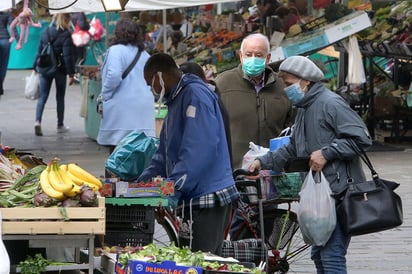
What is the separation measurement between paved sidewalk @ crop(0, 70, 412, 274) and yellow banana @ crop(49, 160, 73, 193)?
308 cm

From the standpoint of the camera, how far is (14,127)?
1794 cm

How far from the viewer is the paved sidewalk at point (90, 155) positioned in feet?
28.4

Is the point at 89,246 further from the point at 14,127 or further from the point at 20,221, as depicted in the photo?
the point at 14,127

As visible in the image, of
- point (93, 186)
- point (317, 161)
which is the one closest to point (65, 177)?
point (93, 186)

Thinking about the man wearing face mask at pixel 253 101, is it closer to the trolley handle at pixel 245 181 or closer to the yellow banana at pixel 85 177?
the trolley handle at pixel 245 181

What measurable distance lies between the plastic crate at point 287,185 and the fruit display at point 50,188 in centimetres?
146

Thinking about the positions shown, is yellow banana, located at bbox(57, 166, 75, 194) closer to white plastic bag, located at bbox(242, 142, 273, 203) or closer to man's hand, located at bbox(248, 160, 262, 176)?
man's hand, located at bbox(248, 160, 262, 176)

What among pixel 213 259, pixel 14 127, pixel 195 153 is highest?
pixel 195 153

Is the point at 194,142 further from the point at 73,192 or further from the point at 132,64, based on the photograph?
the point at 132,64

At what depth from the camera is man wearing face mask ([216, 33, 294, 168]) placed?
780cm

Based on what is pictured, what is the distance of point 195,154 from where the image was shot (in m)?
6.07

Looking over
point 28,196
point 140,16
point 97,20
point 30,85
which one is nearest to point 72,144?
point 30,85

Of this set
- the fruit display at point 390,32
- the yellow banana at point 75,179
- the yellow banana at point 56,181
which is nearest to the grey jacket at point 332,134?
the yellow banana at point 75,179

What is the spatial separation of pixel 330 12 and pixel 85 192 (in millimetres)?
9225
